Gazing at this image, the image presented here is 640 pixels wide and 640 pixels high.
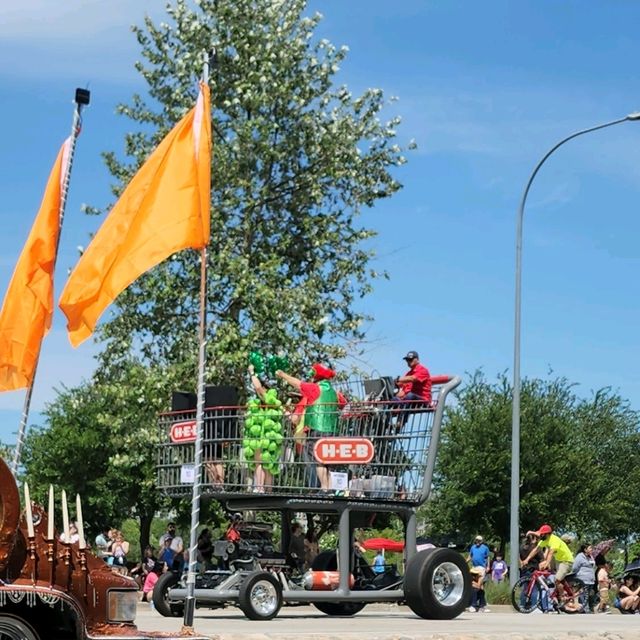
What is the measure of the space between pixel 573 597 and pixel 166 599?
7656 mm

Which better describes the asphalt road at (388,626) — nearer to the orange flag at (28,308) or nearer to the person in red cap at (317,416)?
the person in red cap at (317,416)

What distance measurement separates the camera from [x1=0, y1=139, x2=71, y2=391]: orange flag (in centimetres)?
1285

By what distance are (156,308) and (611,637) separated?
17611 mm

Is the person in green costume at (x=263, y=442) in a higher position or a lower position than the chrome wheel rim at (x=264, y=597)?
higher

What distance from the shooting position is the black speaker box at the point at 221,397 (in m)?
17.7

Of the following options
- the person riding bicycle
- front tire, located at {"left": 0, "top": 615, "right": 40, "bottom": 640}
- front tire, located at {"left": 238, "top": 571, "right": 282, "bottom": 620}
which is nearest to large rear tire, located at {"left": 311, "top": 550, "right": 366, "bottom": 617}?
front tire, located at {"left": 238, "top": 571, "right": 282, "bottom": 620}

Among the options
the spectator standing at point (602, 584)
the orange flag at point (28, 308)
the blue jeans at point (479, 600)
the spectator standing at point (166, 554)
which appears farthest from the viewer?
the spectator standing at point (602, 584)

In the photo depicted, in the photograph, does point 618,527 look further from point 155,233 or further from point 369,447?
point 155,233

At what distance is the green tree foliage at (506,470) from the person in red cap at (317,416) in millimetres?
33870

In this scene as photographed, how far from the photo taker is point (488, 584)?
28234mm

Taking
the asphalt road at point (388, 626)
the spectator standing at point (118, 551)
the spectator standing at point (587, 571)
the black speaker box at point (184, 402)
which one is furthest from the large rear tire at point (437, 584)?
the spectator standing at point (118, 551)

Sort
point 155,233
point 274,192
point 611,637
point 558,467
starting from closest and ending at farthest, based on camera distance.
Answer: point 155,233
point 611,637
point 274,192
point 558,467

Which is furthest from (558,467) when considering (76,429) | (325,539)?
(325,539)

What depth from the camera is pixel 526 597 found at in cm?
2262
